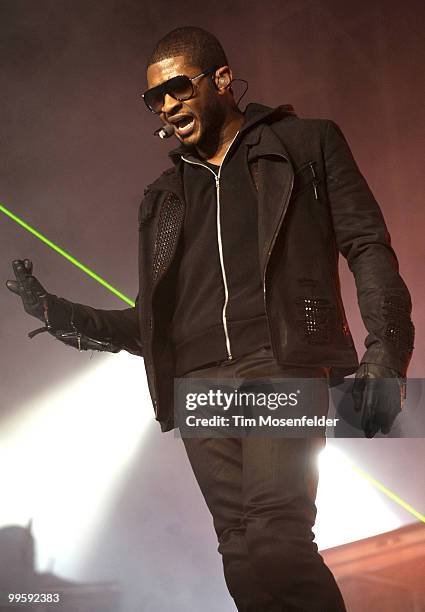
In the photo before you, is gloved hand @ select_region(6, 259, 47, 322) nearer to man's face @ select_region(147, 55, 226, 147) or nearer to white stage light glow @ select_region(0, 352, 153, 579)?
man's face @ select_region(147, 55, 226, 147)

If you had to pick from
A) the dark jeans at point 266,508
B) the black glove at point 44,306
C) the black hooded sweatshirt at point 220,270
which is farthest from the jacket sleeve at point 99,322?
the dark jeans at point 266,508

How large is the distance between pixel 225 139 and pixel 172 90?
157 mm

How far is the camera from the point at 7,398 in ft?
10.0

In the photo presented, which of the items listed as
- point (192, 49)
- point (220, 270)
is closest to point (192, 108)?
point (192, 49)

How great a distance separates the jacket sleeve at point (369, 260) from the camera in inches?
58.0

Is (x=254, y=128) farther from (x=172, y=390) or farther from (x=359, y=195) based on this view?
(x=172, y=390)

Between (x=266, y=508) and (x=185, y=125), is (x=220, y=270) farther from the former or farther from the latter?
(x=266, y=508)

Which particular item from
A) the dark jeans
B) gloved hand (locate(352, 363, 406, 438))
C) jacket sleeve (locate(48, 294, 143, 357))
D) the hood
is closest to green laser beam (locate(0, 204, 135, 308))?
jacket sleeve (locate(48, 294, 143, 357))

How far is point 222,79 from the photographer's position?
1860 millimetres

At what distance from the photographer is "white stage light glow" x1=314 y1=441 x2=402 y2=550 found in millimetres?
2689

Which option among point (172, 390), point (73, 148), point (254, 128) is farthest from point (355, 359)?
point (73, 148)

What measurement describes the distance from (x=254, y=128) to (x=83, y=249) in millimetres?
1557

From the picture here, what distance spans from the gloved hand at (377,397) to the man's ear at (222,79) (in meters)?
0.76

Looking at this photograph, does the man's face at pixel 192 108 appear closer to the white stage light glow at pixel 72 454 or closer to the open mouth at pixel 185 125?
the open mouth at pixel 185 125
